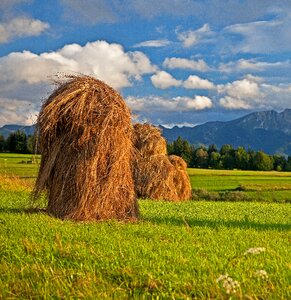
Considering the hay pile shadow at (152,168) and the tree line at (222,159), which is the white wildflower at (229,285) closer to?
the hay pile shadow at (152,168)

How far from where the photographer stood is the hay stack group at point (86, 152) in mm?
12383

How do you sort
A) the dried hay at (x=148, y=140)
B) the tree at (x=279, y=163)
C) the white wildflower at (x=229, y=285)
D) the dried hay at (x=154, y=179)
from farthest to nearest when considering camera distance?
the tree at (x=279, y=163) < the dried hay at (x=148, y=140) < the dried hay at (x=154, y=179) < the white wildflower at (x=229, y=285)

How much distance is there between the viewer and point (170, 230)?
34.0 feet

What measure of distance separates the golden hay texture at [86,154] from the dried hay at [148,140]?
15.5 metres

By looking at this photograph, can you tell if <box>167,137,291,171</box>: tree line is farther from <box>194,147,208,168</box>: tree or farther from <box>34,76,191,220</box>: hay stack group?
<box>34,76,191,220</box>: hay stack group

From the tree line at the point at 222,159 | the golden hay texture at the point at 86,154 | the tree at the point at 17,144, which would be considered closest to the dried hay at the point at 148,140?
the golden hay texture at the point at 86,154

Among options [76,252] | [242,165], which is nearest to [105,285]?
[76,252]

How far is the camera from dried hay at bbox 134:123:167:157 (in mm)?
28828

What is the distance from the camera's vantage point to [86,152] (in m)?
12.6

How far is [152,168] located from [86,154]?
16671 millimetres

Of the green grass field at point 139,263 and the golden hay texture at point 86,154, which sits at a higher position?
the golden hay texture at point 86,154

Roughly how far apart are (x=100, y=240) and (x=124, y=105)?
18.0 ft

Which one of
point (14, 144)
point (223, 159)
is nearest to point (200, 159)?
point (223, 159)

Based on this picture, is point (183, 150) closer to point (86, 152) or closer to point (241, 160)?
point (241, 160)
